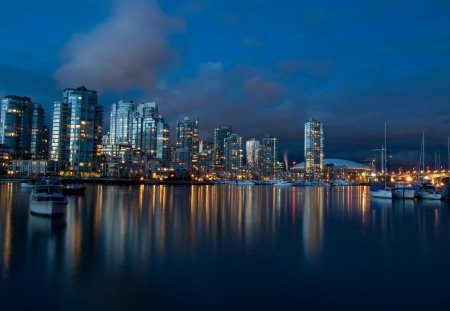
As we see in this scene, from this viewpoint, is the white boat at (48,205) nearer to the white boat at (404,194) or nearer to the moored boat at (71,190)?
the moored boat at (71,190)

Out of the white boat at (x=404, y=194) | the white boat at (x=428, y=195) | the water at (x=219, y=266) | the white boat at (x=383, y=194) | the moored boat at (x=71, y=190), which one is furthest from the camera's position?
the moored boat at (x=71, y=190)

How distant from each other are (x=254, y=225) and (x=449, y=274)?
1835 centimetres

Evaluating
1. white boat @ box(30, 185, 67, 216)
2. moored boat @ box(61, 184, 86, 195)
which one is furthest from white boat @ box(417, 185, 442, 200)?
moored boat @ box(61, 184, 86, 195)

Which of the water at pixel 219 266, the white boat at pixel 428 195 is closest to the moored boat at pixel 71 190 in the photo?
the water at pixel 219 266

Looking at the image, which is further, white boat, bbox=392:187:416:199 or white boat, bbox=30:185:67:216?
white boat, bbox=392:187:416:199

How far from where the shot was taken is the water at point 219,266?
586 inches

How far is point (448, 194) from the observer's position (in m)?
72.0

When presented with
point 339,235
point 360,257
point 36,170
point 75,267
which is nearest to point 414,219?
point 339,235

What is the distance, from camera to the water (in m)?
14.9

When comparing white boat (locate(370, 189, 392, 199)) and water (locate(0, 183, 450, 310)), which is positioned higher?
white boat (locate(370, 189, 392, 199))

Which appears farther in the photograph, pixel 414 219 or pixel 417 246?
pixel 414 219

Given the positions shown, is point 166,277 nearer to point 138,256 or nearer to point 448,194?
point 138,256

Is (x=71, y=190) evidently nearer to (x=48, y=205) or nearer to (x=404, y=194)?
(x=48, y=205)

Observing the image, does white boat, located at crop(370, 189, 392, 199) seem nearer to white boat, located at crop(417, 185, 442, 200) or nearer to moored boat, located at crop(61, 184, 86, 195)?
white boat, located at crop(417, 185, 442, 200)
